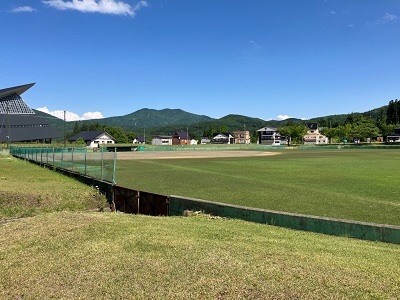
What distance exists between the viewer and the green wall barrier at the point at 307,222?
6797 millimetres

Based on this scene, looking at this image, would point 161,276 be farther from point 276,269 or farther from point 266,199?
point 266,199

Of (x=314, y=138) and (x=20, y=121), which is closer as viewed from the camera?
(x=20, y=121)

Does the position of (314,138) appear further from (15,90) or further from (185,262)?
(185,262)

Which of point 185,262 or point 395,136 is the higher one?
point 395,136

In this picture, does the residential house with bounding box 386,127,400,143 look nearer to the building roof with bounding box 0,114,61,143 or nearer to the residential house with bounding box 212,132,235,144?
the residential house with bounding box 212,132,235,144

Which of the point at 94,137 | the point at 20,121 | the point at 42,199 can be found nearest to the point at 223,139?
the point at 94,137

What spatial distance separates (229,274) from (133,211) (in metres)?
8.66

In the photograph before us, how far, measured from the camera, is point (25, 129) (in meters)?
107

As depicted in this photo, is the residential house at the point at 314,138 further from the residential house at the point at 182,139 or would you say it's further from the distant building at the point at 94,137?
the distant building at the point at 94,137

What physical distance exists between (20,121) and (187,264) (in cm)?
11730

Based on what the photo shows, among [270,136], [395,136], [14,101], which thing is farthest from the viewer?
[270,136]

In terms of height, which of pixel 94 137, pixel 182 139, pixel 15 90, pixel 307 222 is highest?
pixel 15 90

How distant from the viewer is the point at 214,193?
1534 centimetres

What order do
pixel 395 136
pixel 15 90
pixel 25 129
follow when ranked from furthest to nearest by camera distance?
1. pixel 395 136
2. pixel 15 90
3. pixel 25 129
